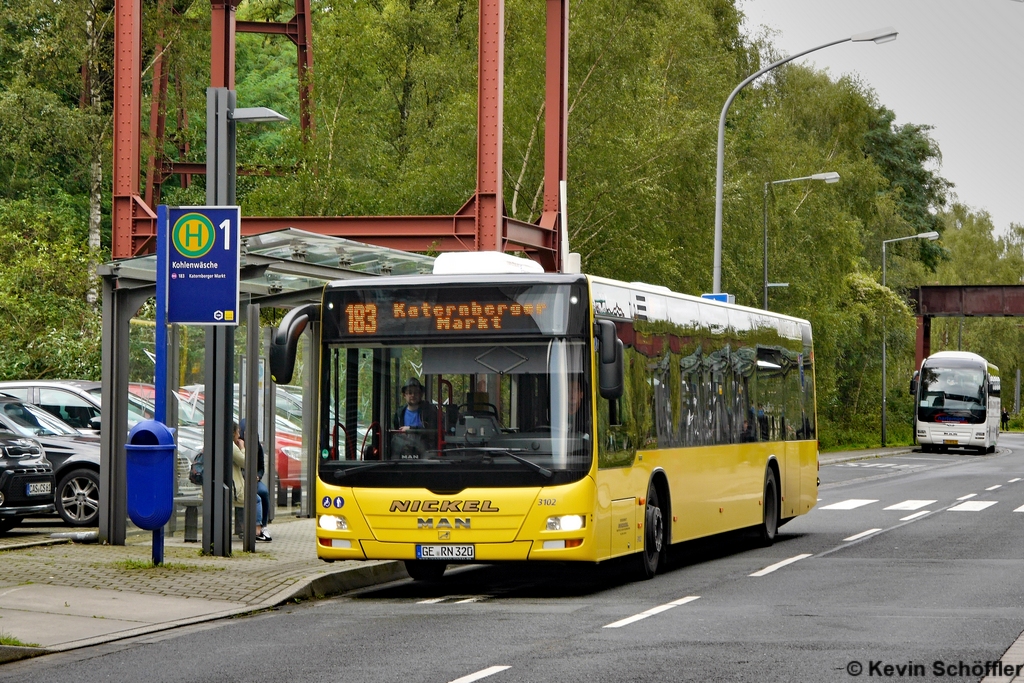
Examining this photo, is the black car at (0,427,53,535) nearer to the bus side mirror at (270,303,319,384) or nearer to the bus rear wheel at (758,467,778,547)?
the bus side mirror at (270,303,319,384)

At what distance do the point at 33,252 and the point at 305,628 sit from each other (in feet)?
89.9

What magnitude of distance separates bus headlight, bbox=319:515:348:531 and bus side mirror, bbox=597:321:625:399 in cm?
245

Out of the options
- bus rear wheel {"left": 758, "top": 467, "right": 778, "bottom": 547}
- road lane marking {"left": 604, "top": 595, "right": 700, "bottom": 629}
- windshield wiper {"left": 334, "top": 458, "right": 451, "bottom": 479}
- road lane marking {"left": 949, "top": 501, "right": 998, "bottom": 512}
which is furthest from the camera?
road lane marking {"left": 949, "top": 501, "right": 998, "bottom": 512}

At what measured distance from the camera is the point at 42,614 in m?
11.5

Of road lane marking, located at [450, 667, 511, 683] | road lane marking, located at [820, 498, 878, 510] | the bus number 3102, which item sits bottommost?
road lane marking, located at [820, 498, 878, 510]

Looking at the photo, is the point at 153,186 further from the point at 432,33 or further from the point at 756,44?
the point at 756,44

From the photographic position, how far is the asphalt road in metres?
9.12

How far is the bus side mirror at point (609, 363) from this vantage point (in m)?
12.9

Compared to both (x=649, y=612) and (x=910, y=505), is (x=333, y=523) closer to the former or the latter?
(x=649, y=612)

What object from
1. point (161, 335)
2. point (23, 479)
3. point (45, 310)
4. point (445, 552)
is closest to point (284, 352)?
point (445, 552)

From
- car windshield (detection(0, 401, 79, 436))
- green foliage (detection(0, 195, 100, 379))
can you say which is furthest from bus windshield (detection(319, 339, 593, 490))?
green foliage (detection(0, 195, 100, 379))

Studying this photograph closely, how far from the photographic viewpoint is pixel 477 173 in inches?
957

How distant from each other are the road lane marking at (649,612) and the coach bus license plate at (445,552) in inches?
63.9

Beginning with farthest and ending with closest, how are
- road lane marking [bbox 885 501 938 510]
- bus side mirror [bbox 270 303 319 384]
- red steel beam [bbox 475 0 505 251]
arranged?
road lane marking [bbox 885 501 938 510], red steel beam [bbox 475 0 505 251], bus side mirror [bbox 270 303 319 384]
